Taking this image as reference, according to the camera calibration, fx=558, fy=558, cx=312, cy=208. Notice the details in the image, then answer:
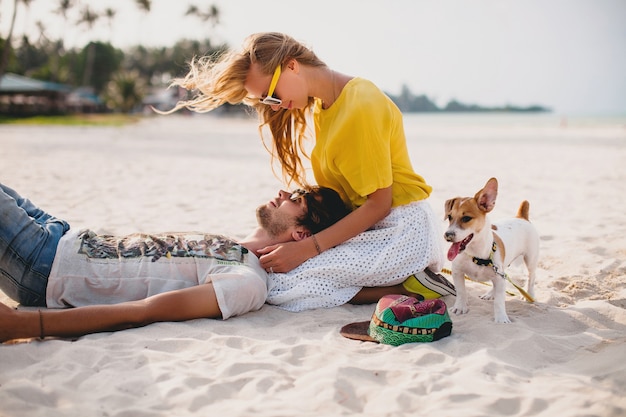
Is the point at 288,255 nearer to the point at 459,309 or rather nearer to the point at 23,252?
the point at 459,309

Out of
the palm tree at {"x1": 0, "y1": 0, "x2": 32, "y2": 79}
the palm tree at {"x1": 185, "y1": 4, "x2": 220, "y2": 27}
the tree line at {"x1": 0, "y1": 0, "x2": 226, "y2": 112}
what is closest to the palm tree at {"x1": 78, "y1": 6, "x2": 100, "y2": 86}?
the tree line at {"x1": 0, "y1": 0, "x2": 226, "y2": 112}

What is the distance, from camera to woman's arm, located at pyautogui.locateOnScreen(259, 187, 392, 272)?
12.6 feet

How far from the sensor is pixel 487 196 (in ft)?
11.7

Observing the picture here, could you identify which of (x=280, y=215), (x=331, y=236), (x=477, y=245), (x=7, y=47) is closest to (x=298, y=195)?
(x=280, y=215)

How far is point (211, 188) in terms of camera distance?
29.3 ft

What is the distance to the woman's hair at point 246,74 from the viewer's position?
148 inches

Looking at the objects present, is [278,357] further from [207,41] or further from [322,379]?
[207,41]

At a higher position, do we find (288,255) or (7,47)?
(7,47)

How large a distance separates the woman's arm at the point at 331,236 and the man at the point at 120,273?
140 mm

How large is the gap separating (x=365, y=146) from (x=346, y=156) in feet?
0.57

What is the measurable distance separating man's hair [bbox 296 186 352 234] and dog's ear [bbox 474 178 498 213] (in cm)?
98

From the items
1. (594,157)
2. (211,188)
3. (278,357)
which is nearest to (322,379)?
(278,357)

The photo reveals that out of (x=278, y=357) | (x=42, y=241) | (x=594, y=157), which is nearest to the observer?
(x=278, y=357)

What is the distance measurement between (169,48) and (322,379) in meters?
100
